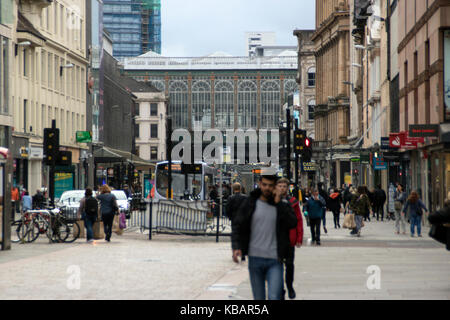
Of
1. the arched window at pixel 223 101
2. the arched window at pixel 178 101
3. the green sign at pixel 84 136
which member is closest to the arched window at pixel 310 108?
the arched window at pixel 178 101

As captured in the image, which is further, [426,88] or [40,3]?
[40,3]

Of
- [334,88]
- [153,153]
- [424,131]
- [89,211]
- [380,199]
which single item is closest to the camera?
[89,211]

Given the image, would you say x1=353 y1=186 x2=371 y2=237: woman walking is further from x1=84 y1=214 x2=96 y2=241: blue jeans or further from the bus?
the bus

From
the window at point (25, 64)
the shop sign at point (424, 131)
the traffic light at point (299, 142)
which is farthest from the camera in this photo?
the window at point (25, 64)

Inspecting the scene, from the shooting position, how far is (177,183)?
55844mm

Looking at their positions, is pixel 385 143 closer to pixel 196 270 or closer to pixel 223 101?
pixel 196 270

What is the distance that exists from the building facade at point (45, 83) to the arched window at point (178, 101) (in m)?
104

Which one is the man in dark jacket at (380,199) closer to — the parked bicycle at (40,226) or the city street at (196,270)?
the city street at (196,270)

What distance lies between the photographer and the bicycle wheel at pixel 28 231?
27058 mm

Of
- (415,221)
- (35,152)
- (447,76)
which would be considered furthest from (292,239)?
(35,152)

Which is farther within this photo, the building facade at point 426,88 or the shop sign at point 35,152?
the shop sign at point 35,152

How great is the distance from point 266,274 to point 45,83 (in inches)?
2189

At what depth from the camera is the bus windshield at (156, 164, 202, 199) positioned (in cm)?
5328
